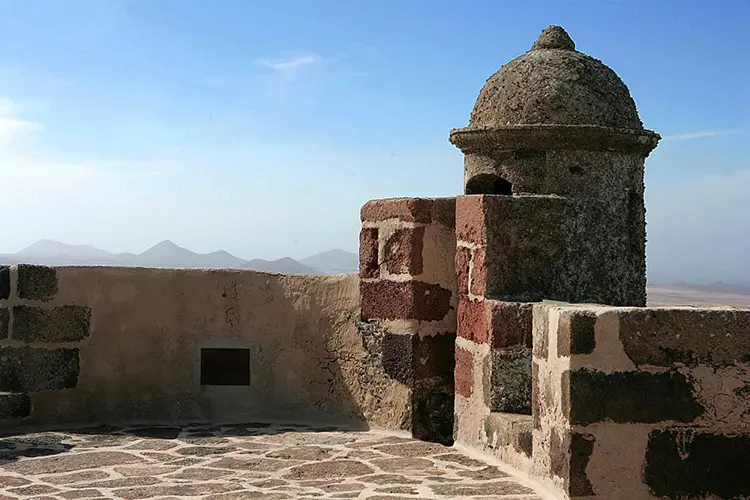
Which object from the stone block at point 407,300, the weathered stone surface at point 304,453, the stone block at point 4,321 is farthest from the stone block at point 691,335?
the stone block at point 4,321

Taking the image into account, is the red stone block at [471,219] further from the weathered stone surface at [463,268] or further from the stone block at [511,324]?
the stone block at [511,324]

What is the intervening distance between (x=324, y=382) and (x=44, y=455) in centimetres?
191

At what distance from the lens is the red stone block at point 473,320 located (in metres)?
5.44

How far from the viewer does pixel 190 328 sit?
22.5ft

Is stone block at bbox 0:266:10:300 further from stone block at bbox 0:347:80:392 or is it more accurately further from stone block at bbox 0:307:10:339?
stone block at bbox 0:347:80:392

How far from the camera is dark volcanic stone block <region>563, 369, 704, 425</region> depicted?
4184mm

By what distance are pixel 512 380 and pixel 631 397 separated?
1130 millimetres

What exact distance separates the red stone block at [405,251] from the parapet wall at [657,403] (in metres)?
2.05

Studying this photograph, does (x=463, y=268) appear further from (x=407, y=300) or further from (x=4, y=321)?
(x=4, y=321)

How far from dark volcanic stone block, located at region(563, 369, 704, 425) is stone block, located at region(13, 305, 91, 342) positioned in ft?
12.6

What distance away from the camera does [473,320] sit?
18.6ft

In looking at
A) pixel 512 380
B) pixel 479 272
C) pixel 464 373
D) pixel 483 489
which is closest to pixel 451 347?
pixel 464 373

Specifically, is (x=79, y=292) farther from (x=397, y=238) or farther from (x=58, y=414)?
(x=397, y=238)

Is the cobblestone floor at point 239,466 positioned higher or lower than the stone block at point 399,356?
lower
